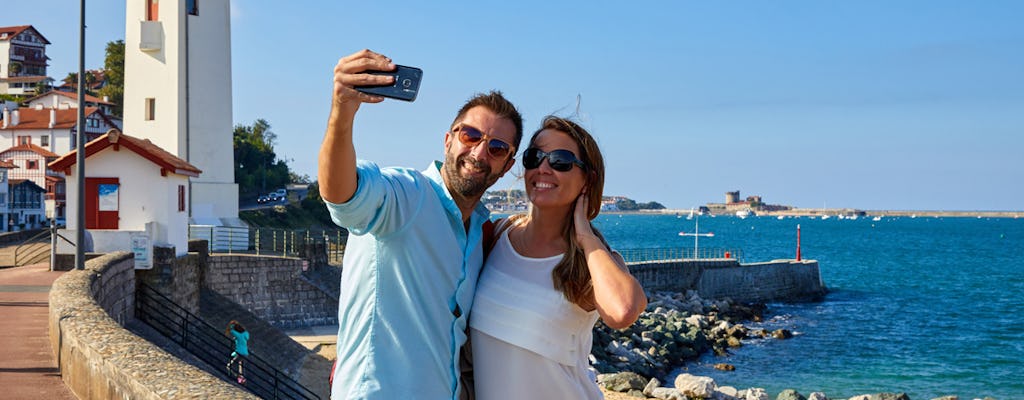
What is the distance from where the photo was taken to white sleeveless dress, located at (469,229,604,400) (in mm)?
3357

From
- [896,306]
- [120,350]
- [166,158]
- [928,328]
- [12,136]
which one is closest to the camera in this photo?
[120,350]

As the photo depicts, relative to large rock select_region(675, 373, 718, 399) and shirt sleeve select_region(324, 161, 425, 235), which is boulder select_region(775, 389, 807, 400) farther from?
shirt sleeve select_region(324, 161, 425, 235)

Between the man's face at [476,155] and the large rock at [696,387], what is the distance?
16.1 meters

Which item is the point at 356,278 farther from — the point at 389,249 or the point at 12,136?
the point at 12,136

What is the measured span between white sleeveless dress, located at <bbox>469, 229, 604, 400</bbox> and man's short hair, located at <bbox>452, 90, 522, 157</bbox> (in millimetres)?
552

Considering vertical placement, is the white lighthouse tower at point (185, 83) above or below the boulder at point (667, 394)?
above

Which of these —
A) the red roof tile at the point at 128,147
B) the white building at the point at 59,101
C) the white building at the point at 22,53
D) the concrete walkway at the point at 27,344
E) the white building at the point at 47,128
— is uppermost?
the white building at the point at 22,53

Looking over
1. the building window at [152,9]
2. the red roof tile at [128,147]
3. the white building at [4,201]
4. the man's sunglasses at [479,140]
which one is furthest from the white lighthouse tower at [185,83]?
the man's sunglasses at [479,140]

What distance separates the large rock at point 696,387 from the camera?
1870 cm

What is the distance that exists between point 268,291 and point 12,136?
5130 centimetres

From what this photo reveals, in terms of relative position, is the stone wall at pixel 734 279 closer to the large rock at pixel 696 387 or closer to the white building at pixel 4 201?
the large rock at pixel 696 387

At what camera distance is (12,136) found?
6488 cm

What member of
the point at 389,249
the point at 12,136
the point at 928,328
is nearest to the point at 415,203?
the point at 389,249

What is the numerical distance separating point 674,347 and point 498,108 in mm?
24127
